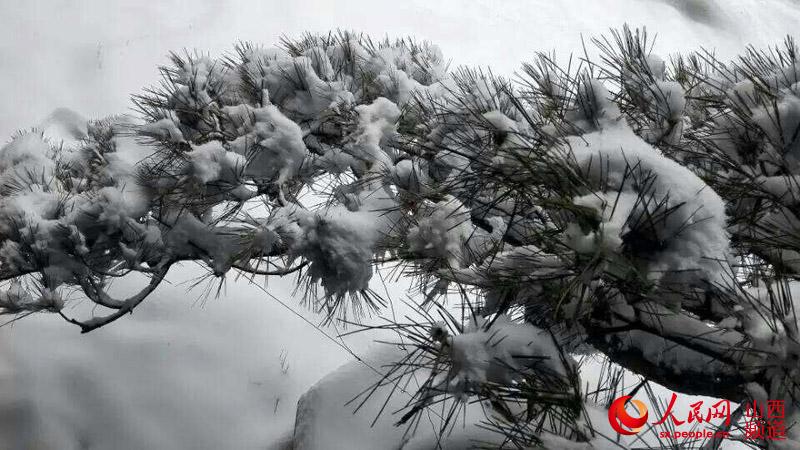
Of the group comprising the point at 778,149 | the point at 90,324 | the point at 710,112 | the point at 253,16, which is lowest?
A: the point at 90,324

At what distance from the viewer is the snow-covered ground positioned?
2.26 metres

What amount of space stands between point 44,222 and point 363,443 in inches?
38.9

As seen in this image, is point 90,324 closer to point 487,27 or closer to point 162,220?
point 162,220

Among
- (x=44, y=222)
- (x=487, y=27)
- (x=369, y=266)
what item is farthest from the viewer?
(x=487, y=27)

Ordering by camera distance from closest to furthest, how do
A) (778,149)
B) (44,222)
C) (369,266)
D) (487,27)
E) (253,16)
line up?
1. (778,149)
2. (369,266)
3. (44,222)
4. (253,16)
5. (487,27)

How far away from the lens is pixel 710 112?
1.35 metres

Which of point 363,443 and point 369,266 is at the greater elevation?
point 369,266

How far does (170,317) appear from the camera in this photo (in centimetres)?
278

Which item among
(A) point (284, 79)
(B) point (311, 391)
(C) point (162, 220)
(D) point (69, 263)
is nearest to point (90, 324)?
(D) point (69, 263)

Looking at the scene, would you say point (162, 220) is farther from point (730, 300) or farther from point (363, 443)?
point (730, 300)

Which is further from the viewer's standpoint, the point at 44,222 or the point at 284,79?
the point at 284,79

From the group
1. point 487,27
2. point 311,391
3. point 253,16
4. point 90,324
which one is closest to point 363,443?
point 311,391

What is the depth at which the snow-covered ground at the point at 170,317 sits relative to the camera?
226 centimetres

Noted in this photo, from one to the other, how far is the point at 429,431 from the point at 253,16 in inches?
164
